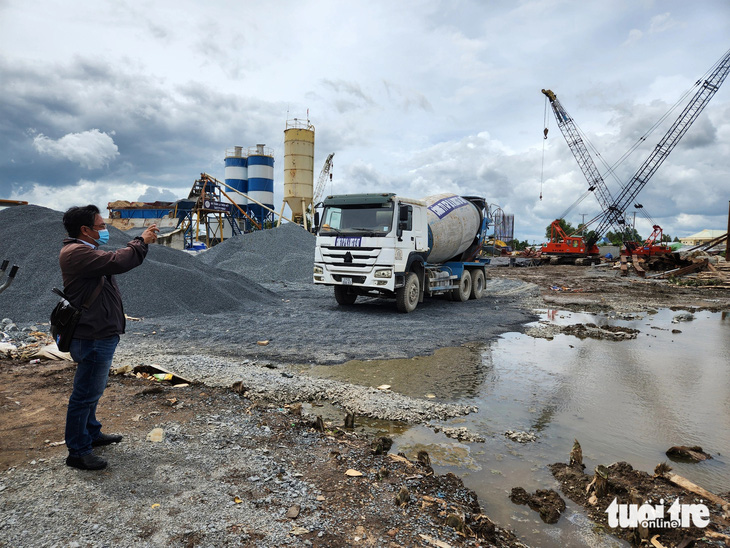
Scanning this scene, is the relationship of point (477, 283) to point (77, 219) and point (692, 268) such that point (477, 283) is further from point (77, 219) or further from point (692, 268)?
point (692, 268)

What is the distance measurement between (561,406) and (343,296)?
7.82 metres

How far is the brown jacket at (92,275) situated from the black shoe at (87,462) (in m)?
0.92

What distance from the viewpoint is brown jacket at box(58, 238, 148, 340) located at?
11.1 feet

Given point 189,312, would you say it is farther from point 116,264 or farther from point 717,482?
point 717,482

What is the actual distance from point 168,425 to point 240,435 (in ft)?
2.42

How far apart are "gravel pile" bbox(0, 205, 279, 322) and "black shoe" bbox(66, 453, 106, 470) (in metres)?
7.45

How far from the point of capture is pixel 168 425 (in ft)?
14.1

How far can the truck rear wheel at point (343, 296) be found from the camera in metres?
12.5

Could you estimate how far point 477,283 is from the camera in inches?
638

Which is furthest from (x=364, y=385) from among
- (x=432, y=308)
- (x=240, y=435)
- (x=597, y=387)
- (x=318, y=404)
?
(x=432, y=308)

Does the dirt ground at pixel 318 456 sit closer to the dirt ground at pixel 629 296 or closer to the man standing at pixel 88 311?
the man standing at pixel 88 311


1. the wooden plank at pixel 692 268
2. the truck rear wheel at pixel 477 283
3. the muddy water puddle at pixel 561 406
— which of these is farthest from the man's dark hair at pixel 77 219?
the wooden plank at pixel 692 268

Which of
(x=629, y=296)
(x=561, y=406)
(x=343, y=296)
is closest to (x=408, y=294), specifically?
(x=343, y=296)

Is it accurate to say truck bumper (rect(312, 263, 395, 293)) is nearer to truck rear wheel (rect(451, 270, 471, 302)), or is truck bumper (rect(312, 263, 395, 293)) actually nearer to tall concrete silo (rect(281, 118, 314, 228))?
truck rear wheel (rect(451, 270, 471, 302))
